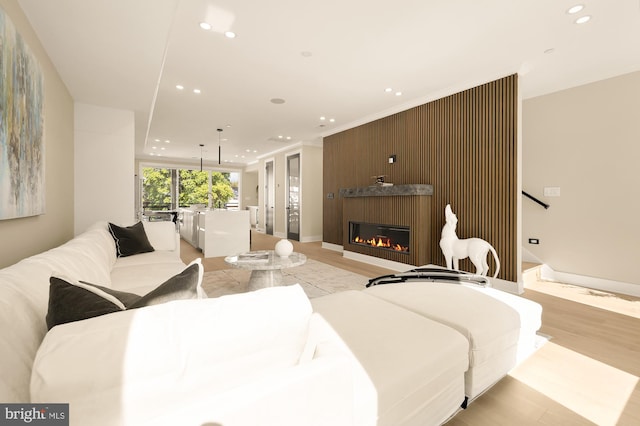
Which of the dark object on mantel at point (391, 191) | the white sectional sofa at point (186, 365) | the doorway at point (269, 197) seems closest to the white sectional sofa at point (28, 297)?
the white sectional sofa at point (186, 365)

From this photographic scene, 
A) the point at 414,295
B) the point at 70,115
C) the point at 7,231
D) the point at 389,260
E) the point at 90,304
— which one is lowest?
the point at 389,260

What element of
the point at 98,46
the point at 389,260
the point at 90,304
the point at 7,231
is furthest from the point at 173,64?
the point at 389,260

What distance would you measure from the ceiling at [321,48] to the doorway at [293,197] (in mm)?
Result: 3278

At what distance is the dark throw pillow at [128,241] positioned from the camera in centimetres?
323

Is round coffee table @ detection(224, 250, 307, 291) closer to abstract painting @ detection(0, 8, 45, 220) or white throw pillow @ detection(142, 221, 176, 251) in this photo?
white throw pillow @ detection(142, 221, 176, 251)

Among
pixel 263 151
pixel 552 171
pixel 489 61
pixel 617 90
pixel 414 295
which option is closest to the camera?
pixel 414 295

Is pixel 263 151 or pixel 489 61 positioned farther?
pixel 263 151

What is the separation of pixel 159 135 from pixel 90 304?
762 centimetres

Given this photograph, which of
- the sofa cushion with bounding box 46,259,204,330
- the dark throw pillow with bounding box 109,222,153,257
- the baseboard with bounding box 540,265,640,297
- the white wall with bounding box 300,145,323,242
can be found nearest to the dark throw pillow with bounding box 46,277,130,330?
the sofa cushion with bounding box 46,259,204,330

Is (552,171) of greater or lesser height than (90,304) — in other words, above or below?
above

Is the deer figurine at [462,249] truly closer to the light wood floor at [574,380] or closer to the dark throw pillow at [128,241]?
the light wood floor at [574,380]

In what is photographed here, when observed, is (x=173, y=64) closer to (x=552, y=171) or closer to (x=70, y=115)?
(x=70, y=115)

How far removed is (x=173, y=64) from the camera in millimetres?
3531

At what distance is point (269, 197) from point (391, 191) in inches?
226
